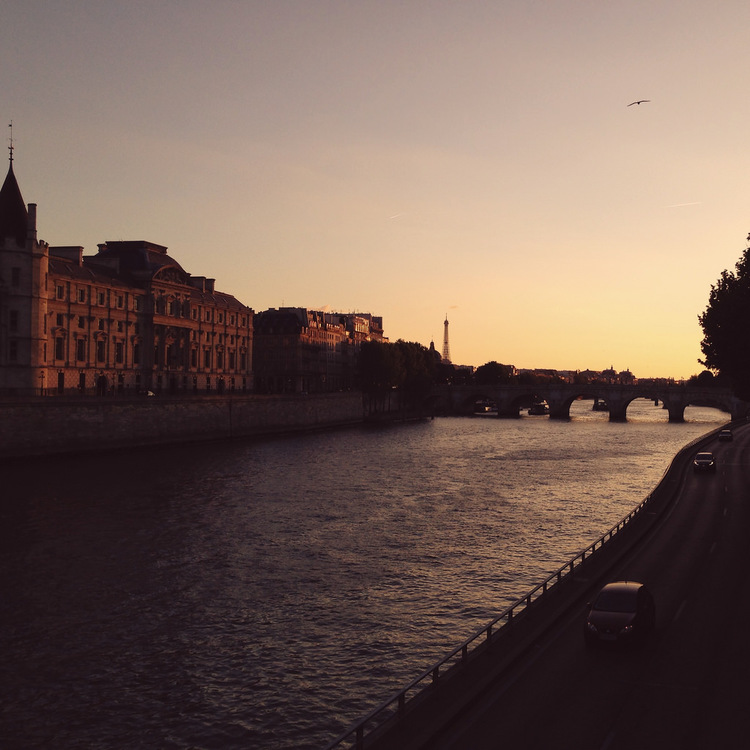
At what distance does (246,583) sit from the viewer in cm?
3572

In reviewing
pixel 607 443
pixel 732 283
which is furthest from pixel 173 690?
pixel 607 443

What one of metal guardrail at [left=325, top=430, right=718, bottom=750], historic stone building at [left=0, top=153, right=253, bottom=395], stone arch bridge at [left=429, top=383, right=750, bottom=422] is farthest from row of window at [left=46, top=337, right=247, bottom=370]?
stone arch bridge at [left=429, top=383, right=750, bottom=422]

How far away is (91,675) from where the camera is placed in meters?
25.2

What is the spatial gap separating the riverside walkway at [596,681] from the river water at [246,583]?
11.2 ft

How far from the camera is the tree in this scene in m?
56.8

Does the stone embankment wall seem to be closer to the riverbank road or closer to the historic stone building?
the historic stone building

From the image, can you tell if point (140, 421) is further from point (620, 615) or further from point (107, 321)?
point (620, 615)

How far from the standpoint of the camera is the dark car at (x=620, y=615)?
22109 mm

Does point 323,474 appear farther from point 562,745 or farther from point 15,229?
point 562,745

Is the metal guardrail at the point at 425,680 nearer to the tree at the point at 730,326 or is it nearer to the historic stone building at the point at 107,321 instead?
the tree at the point at 730,326

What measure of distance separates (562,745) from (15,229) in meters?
82.3

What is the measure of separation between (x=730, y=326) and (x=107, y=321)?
7386 centimetres

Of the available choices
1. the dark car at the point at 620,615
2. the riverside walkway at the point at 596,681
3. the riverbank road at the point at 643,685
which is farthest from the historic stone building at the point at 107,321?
the dark car at the point at 620,615

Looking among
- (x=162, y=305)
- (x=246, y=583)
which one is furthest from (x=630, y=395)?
(x=246, y=583)
